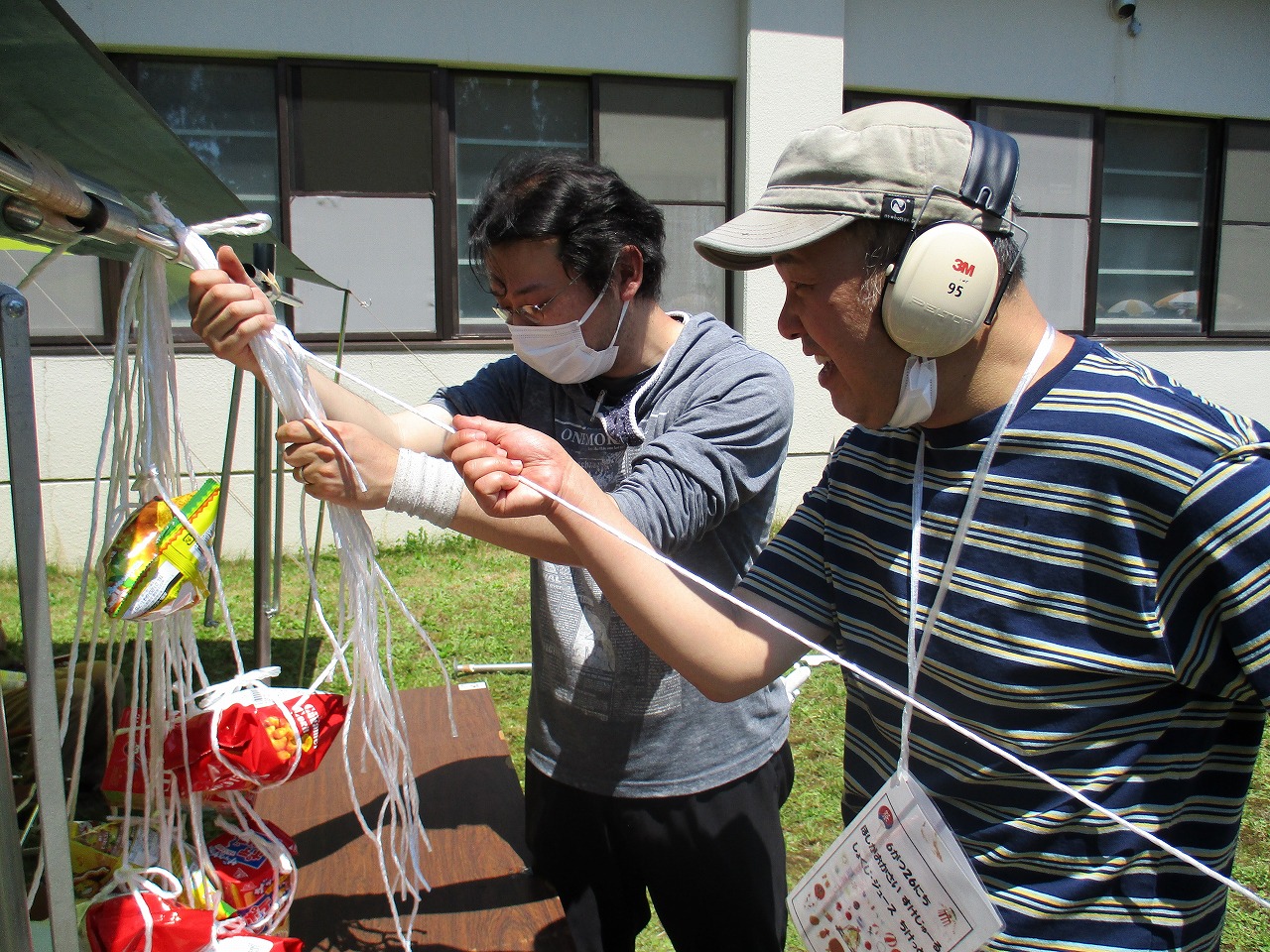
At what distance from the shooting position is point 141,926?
1.06 metres

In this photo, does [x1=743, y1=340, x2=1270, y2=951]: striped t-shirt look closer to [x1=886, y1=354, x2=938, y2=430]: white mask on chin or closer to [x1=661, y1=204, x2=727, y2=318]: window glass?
[x1=886, y1=354, x2=938, y2=430]: white mask on chin

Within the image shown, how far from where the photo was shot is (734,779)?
1668mm

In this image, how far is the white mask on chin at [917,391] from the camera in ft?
3.45

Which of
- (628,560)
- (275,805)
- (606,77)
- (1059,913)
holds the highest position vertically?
(606,77)

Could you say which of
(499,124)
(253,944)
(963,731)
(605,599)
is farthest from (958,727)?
(499,124)

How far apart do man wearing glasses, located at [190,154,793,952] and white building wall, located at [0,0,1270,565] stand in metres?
4.35

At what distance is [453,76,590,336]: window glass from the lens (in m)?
6.00

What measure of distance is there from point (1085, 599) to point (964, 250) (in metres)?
0.41

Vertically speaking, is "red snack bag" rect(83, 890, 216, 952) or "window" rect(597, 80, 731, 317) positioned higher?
"window" rect(597, 80, 731, 317)

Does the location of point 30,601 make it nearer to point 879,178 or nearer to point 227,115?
point 879,178

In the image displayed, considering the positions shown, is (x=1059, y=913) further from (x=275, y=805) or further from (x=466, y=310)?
(x=466, y=310)

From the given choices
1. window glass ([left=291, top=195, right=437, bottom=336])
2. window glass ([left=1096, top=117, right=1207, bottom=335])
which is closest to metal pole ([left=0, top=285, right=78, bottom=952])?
window glass ([left=291, top=195, right=437, bottom=336])

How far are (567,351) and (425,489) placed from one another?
0.43 meters

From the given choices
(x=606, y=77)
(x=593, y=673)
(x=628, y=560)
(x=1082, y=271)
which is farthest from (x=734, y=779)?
(x=1082, y=271)
